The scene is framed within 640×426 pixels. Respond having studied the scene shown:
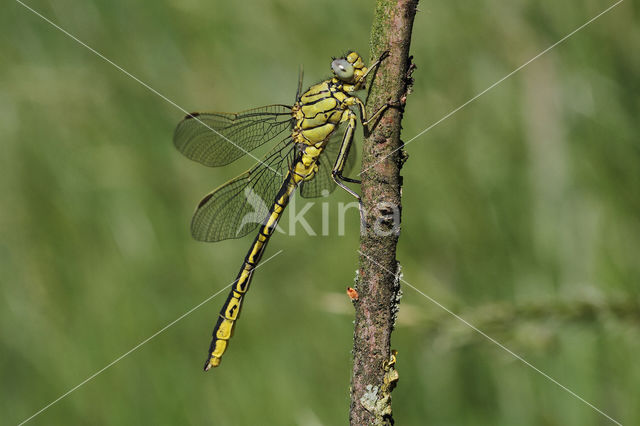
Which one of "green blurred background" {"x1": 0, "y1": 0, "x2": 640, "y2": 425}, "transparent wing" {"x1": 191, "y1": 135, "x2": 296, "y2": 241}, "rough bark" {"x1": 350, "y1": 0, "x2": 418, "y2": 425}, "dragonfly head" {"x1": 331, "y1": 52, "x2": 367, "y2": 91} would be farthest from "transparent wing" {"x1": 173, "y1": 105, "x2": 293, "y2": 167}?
"rough bark" {"x1": 350, "y1": 0, "x2": 418, "y2": 425}

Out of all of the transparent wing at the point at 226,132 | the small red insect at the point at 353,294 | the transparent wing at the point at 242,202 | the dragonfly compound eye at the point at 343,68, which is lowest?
the small red insect at the point at 353,294

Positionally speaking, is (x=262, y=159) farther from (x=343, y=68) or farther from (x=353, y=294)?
(x=353, y=294)

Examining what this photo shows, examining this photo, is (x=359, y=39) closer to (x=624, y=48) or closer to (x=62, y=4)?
(x=624, y=48)

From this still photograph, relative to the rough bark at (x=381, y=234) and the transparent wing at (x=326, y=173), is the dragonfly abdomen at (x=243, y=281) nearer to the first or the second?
the transparent wing at (x=326, y=173)

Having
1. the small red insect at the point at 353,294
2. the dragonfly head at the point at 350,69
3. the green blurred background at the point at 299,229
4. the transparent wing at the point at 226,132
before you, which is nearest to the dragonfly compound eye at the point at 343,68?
the dragonfly head at the point at 350,69

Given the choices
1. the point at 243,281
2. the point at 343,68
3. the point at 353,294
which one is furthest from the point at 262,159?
the point at 353,294

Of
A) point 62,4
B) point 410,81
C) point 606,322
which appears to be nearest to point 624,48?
point 606,322
